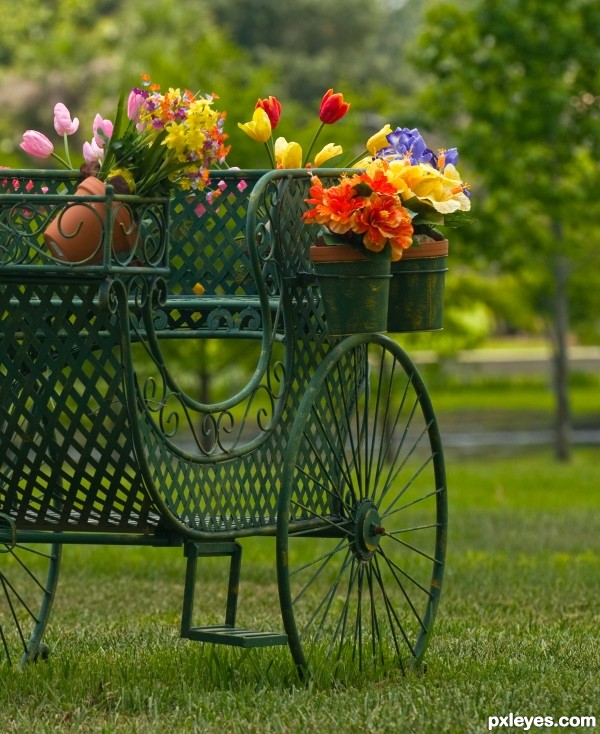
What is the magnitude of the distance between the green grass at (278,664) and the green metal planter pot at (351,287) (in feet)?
3.56

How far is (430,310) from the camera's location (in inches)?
197

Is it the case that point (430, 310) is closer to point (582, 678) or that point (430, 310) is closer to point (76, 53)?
point (582, 678)

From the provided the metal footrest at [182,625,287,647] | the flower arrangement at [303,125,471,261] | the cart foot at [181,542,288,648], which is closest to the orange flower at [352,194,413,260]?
the flower arrangement at [303,125,471,261]

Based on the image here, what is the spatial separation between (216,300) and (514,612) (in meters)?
2.16

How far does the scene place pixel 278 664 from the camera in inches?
191

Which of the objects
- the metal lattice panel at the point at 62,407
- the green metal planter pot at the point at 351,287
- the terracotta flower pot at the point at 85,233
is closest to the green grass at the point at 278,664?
the metal lattice panel at the point at 62,407

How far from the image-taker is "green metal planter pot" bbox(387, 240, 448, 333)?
16.3 ft

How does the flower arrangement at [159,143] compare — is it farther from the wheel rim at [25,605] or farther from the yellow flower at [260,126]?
the wheel rim at [25,605]

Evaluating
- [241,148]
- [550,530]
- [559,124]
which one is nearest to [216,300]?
[550,530]

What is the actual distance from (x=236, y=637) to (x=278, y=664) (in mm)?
305

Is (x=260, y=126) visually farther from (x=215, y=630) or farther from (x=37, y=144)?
(x=215, y=630)

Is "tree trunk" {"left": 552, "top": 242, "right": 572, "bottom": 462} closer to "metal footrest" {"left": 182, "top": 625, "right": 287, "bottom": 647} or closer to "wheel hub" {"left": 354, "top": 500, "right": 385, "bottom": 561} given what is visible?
"wheel hub" {"left": 354, "top": 500, "right": 385, "bottom": 561}

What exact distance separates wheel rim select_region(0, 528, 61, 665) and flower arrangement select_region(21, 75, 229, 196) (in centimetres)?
116

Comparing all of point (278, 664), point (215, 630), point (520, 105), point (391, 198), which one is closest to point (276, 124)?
point (391, 198)
